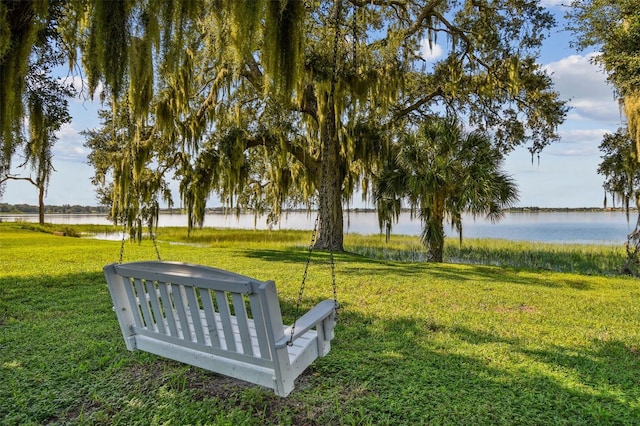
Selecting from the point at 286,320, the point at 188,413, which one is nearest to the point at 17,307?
the point at 286,320

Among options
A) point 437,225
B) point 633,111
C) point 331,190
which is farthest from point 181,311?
point 633,111

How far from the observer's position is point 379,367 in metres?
2.58

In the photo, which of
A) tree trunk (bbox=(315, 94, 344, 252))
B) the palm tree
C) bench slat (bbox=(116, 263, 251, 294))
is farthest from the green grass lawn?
tree trunk (bbox=(315, 94, 344, 252))

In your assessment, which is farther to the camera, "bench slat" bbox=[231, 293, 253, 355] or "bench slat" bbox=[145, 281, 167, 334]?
"bench slat" bbox=[145, 281, 167, 334]

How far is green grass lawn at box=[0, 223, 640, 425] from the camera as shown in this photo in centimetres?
204

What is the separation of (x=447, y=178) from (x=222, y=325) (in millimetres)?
7795

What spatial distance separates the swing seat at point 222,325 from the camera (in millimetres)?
1788

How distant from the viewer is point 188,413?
2.02m

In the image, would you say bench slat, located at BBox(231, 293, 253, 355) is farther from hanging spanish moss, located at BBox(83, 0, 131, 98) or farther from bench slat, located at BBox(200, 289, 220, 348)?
hanging spanish moss, located at BBox(83, 0, 131, 98)

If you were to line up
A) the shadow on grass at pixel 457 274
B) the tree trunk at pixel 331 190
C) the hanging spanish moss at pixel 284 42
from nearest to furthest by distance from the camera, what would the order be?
the hanging spanish moss at pixel 284 42
the shadow on grass at pixel 457 274
the tree trunk at pixel 331 190

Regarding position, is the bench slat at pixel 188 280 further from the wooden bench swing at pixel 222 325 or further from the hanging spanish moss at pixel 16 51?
the hanging spanish moss at pixel 16 51

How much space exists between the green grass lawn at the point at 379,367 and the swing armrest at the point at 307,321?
49 cm

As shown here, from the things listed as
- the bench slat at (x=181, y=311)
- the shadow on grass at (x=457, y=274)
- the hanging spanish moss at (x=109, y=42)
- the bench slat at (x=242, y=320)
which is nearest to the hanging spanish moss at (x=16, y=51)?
the hanging spanish moss at (x=109, y=42)

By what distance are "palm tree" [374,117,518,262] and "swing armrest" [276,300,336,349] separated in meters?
7.17
